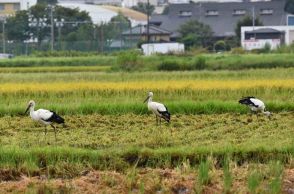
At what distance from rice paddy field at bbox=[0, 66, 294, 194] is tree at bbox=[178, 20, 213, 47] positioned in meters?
39.0

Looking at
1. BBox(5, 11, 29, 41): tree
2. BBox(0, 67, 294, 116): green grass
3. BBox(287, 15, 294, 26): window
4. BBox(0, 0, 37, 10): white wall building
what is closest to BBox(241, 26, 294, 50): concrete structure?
BBox(287, 15, 294, 26): window

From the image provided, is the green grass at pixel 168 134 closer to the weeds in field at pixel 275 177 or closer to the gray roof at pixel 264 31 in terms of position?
the weeds in field at pixel 275 177

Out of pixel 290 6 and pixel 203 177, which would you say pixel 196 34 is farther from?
pixel 203 177

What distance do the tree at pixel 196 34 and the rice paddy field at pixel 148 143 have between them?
39005mm

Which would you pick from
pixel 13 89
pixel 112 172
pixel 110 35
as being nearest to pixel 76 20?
pixel 110 35

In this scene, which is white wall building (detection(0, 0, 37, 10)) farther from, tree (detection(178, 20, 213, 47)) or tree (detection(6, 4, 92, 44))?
tree (detection(178, 20, 213, 47))

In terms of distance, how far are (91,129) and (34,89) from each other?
6393 mm

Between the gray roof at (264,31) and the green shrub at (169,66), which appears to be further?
the gray roof at (264,31)

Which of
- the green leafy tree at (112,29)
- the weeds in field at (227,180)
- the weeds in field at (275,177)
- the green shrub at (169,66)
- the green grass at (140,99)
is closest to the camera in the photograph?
the weeds in field at (275,177)

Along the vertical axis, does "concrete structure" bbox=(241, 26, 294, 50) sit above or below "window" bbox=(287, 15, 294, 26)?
below

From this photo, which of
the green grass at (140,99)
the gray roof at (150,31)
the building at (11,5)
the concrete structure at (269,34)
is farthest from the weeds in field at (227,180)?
the building at (11,5)

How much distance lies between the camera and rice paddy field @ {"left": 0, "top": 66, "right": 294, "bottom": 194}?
8.17 m

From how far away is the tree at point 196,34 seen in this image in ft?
190

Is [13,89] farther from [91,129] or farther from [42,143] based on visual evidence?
[42,143]
